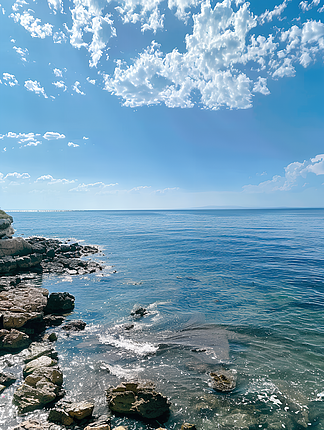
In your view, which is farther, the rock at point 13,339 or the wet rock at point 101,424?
the rock at point 13,339

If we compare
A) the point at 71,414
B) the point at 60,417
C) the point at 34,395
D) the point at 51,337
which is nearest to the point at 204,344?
the point at 71,414

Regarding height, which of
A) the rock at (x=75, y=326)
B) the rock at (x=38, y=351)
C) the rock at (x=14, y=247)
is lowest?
the rock at (x=75, y=326)

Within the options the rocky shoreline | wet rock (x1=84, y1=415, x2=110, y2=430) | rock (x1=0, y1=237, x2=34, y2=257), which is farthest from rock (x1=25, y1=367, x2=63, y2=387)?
rock (x1=0, y1=237, x2=34, y2=257)

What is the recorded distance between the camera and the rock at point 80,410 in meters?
7.78

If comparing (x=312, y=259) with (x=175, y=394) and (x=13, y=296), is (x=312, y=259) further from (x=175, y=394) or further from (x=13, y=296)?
(x=13, y=296)

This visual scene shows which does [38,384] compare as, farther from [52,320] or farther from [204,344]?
[204,344]

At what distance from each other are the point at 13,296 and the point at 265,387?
1704 centimetres

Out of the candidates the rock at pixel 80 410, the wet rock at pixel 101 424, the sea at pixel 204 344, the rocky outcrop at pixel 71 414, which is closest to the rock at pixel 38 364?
the sea at pixel 204 344

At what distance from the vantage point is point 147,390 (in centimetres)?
880

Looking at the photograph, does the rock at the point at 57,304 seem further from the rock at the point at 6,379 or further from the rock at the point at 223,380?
the rock at the point at 223,380

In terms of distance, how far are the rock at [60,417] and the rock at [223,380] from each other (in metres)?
6.01

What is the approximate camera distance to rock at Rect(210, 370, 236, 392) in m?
9.66

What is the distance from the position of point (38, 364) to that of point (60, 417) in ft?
11.9

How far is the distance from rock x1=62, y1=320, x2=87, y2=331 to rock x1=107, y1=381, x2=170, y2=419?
7.00 metres
